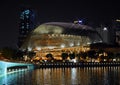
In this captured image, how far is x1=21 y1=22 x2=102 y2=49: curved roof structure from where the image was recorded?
173m

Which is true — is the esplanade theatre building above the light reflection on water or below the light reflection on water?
above

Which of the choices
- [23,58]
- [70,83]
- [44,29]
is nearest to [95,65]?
[23,58]

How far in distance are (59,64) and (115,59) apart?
32.6 meters

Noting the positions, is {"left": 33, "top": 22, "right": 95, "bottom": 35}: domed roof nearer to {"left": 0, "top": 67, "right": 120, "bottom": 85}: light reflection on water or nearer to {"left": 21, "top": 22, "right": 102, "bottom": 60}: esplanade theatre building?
{"left": 21, "top": 22, "right": 102, "bottom": 60}: esplanade theatre building

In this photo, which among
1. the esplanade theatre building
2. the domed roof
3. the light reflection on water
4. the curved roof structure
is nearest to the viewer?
the light reflection on water

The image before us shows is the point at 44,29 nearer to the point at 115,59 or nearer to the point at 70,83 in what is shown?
the point at 115,59

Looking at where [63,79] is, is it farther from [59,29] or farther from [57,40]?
[59,29]

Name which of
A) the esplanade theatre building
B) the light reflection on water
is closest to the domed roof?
the esplanade theatre building

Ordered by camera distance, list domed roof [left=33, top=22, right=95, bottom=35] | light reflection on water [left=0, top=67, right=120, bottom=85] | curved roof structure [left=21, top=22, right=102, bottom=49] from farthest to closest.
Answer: domed roof [left=33, top=22, right=95, bottom=35]
curved roof structure [left=21, top=22, right=102, bottom=49]
light reflection on water [left=0, top=67, right=120, bottom=85]

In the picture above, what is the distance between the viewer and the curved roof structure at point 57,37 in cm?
17275

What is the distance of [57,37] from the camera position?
173250mm

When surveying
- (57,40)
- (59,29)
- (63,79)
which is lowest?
(63,79)

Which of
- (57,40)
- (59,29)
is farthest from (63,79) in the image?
(59,29)

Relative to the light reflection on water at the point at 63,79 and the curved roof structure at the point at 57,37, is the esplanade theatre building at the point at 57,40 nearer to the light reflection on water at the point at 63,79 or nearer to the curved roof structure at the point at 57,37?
the curved roof structure at the point at 57,37
